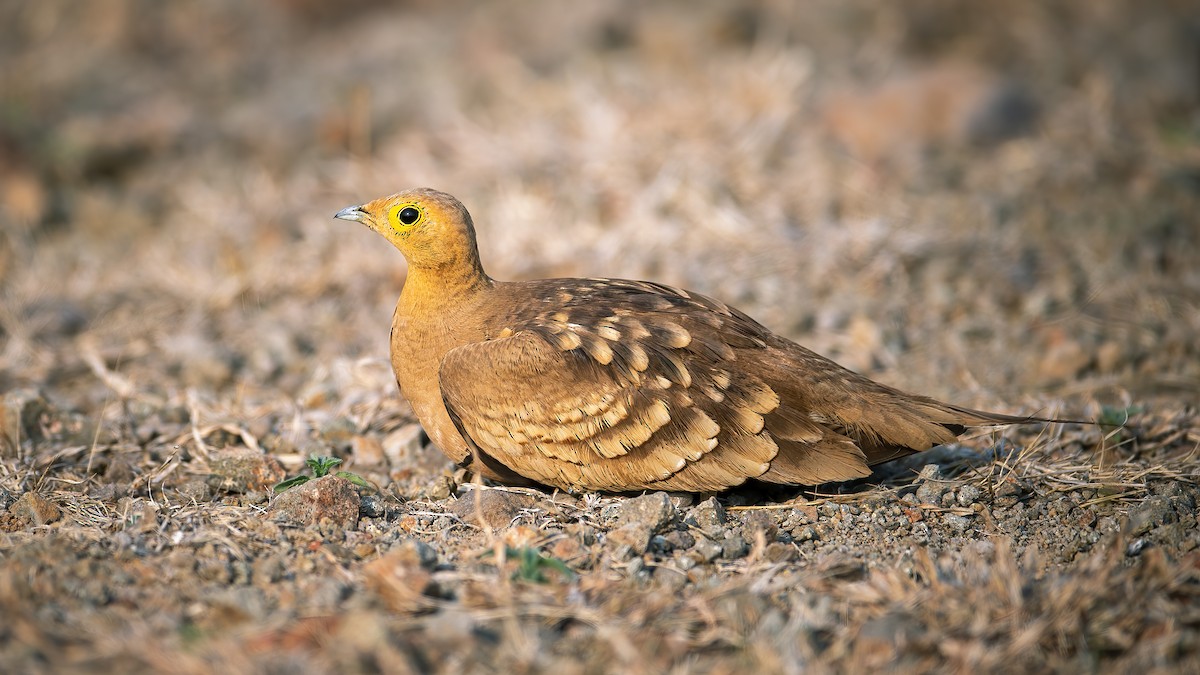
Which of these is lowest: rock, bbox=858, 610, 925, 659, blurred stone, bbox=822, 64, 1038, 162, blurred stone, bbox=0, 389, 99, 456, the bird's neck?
rock, bbox=858, 610, 925, 659

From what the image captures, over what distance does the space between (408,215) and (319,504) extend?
4.11ft

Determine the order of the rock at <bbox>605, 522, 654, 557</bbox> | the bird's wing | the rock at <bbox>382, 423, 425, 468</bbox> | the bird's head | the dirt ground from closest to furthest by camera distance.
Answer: the dirt ground
the rock at <bbox>605, 522, 654, 557</bbox>
the bird's wing
the bird's head
the rock at <bbox>382, 423, 425, 468</bbox>

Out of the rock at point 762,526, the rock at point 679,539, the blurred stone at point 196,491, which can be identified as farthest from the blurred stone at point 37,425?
the rock at point 762,526

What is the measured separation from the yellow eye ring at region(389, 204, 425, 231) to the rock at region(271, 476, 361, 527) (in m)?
1.11

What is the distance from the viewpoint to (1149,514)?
Result: 4.16m

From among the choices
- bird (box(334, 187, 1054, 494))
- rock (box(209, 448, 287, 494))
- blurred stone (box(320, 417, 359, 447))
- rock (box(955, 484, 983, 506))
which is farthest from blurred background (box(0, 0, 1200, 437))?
rock (box(955, 484, 983, 506))

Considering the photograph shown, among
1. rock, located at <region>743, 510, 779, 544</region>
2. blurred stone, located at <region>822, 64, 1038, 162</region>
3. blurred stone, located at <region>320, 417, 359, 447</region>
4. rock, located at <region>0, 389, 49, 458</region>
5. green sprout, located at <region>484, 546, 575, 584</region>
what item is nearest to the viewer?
green sprout, located at <region>484, 546, 575, 584</region>

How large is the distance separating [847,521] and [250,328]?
4.07 m

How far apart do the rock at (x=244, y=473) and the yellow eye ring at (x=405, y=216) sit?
1154 mm

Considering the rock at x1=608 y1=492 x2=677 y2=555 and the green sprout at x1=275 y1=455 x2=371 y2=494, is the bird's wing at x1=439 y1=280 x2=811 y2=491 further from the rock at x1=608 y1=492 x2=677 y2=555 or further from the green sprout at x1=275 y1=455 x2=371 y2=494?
the green sprout at x1=275 y1=455 x2=371 y2=494

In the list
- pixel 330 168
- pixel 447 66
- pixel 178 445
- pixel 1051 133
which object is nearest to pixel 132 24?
pixel 447 66

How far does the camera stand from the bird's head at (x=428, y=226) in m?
4.55

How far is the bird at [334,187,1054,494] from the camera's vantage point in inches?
165

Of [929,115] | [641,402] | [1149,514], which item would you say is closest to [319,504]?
[641,402]
